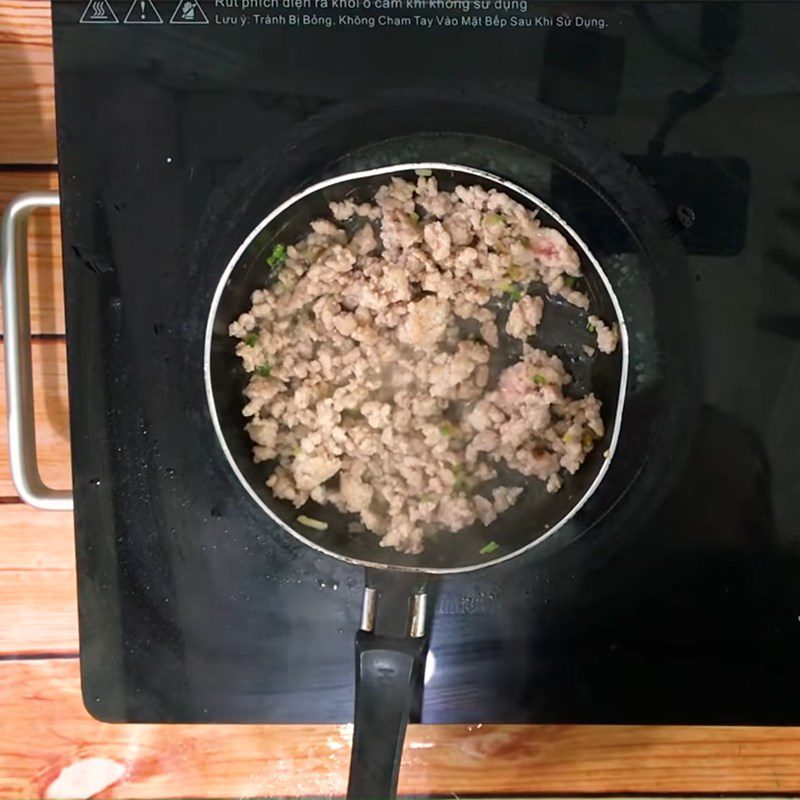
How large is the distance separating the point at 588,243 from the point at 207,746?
535 mm

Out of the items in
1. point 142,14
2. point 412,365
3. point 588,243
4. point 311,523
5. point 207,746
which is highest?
point 142,14

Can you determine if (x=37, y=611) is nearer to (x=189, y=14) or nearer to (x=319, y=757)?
(x=319, y=757)

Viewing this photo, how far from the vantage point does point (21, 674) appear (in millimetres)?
723

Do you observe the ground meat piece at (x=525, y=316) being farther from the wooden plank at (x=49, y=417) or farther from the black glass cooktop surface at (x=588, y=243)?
the wooden plank at (x=49, y=417)

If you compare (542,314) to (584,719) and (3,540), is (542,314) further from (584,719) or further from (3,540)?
(3,540)

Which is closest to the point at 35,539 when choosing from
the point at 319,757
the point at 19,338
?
the point at 19,338

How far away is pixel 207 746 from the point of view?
0.72 m

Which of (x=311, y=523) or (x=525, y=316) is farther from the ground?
(x=525, y=316)

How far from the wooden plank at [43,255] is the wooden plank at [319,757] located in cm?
30

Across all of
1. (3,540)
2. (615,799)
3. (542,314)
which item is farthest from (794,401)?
(3,540)

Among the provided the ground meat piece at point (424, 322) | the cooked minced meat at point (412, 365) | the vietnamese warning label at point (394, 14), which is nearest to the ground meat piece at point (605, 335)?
the cooked minced meat at point (412, 365)

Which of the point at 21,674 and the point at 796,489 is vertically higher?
the point at 796,489

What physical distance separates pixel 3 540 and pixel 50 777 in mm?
216

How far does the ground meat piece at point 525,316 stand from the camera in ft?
2.07
